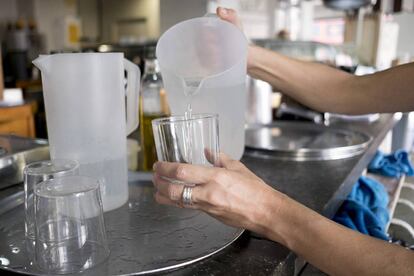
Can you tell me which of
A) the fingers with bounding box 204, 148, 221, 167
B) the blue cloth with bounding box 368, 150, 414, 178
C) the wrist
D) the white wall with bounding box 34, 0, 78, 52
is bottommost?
the blue cloth with bounding box 368, 150, 414, 178

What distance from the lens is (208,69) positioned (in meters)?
0.79

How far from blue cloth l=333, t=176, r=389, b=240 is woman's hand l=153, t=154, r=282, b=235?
49cm

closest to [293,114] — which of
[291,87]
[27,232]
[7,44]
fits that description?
[291,87]

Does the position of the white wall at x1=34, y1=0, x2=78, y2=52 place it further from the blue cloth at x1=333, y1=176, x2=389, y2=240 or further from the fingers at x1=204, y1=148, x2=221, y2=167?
the fingers at x1=204, y1=148, x2=221, y2=167

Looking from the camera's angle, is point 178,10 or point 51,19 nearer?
point 178,10

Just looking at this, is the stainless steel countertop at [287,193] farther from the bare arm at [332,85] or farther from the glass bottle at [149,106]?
the glass bottle at [149,106]

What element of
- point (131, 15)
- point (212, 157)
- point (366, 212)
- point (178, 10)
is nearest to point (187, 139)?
point (212, 157)

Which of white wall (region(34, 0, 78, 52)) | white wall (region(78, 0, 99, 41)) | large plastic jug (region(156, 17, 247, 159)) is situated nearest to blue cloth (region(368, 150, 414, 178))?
large plastic jug (region(156, 17, 247, 159))

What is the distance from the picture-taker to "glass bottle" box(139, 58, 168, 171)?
906mm

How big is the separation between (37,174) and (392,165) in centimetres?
124

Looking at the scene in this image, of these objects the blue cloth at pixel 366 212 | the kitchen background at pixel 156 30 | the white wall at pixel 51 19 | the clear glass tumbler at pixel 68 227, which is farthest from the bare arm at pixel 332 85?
the white wall at pixel 51 19

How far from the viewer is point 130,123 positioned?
2.42 feet

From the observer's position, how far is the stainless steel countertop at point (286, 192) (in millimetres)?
505

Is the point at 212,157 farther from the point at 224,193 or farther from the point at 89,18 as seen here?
the point at 89,18
